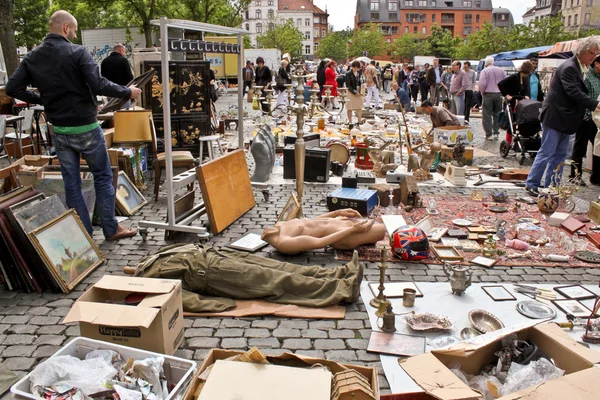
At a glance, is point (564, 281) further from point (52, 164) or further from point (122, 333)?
point (52, 164)

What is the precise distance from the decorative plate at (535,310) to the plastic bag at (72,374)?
3321 mm

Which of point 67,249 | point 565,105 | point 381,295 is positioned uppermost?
point 565,105

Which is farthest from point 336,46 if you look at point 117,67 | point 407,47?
point 117,67

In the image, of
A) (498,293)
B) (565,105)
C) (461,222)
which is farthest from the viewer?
(565,105)

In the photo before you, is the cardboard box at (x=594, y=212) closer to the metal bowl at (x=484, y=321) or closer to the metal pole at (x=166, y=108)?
the metal bowl at (x=484, y=321)

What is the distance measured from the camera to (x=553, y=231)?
6.61m

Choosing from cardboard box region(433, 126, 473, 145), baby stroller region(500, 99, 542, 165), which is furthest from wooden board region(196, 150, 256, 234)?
baby stroller region(500, 99, 542, 165)

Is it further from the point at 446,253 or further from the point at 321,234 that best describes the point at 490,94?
the point at 321,234

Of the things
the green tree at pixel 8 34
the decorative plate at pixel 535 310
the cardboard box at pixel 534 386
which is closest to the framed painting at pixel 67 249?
the cardboard box at pixel 534 386

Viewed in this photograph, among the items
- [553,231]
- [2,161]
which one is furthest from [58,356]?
[2,161]

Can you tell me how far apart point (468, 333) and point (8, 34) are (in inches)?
587

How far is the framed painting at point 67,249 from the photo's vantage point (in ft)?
15.5

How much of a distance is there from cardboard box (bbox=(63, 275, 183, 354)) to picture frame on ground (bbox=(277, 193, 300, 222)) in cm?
266

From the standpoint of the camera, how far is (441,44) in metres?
73.9
